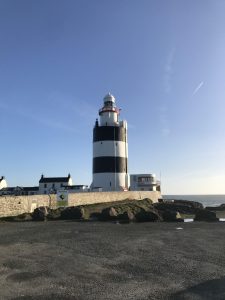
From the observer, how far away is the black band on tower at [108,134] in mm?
52250

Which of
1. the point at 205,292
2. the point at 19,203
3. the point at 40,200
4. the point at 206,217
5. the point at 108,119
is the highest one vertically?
the point at 108,119

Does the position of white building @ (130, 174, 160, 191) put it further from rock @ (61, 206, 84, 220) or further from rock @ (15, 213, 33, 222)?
rock @ (15, 213, 33, 222)

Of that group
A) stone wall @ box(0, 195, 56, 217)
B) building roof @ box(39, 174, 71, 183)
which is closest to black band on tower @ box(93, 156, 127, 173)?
stone wall @ box(0, 195, 56, 217)

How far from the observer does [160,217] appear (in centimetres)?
2962

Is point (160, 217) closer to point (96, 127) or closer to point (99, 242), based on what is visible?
point (99, 242)

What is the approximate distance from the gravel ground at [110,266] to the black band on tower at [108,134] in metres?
32.5

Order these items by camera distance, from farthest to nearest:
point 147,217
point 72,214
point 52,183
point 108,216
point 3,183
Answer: point 3,183 → point 52,183 → point 72,214 → point 108,216 → point 147,217

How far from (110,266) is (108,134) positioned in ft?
133

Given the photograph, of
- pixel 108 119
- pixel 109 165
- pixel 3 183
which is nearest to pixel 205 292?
pixel 109 165

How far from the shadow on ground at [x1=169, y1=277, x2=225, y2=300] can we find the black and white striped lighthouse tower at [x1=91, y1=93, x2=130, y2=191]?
40.8 meters

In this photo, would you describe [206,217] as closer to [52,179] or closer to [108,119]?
[108,119]

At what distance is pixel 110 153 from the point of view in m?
51.5

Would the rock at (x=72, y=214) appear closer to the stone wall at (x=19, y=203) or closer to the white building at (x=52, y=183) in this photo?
the stone wall at (x=19, y=203)

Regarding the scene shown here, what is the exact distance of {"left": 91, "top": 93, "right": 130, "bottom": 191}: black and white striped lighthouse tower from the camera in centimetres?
5112
